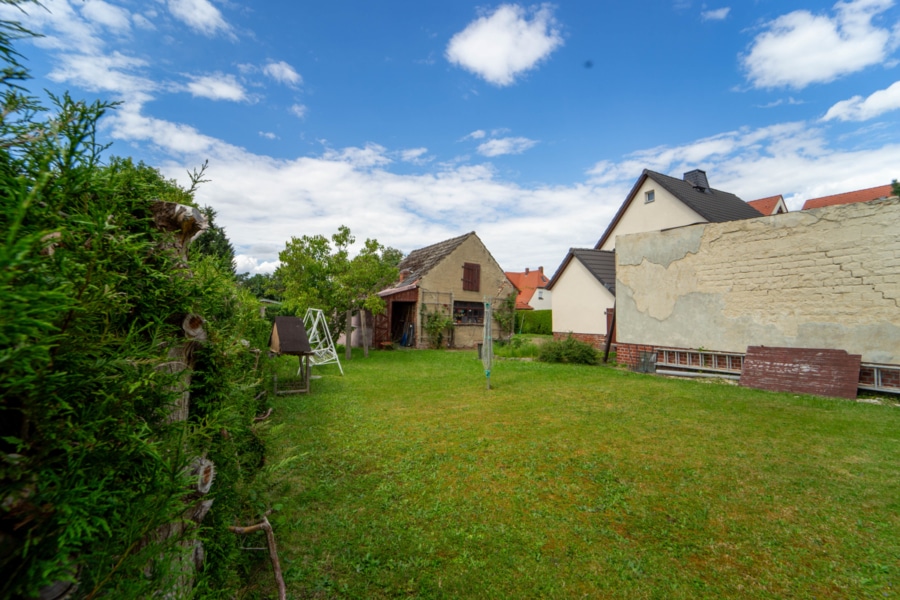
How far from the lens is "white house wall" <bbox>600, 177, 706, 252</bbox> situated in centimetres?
1611

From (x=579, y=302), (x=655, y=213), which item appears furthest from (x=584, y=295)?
(x=655, y=213)

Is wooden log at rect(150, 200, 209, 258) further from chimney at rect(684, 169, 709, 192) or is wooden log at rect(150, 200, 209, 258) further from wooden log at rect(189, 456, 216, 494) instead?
chimney at rect(684, 169, 709, 192)

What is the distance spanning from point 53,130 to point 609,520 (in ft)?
12.6

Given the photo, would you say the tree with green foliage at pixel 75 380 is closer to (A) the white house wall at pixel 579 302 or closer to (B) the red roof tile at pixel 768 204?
(A) the white house wall at pixel 579 302

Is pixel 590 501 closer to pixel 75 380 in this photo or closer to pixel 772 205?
pixel 75 380

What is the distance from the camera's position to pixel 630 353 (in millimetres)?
10914

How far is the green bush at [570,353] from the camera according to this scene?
12.1m

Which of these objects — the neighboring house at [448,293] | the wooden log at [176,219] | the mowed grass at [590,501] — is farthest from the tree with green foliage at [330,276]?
the wooden log at [176,219]

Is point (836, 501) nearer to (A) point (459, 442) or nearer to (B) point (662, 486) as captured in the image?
(B) point (662, 486)

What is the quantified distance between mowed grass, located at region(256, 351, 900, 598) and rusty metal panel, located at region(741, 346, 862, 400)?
2.44 ft

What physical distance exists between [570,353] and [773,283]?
5.49 meters

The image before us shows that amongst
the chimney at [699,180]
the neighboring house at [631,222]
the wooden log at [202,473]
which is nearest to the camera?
the wooden log at [202,473]

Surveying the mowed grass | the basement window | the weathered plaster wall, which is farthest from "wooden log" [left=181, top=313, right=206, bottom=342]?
the basement window

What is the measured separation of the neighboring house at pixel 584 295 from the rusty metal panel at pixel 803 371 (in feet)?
19.6
